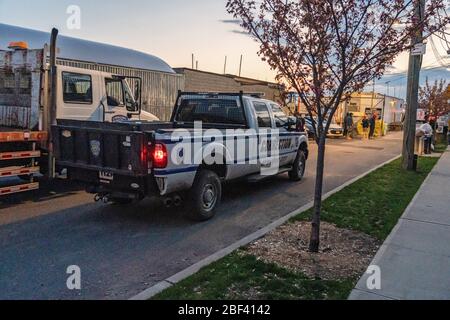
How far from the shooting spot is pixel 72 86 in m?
8.41

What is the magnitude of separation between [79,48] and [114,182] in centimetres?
1134

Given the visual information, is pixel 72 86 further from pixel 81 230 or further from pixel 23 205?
pixel 81 230

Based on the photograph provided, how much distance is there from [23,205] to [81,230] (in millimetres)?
1936

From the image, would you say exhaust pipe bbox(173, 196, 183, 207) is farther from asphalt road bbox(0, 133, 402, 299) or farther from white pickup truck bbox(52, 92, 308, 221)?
asphalt road bbox(0, 133, 402, 299)

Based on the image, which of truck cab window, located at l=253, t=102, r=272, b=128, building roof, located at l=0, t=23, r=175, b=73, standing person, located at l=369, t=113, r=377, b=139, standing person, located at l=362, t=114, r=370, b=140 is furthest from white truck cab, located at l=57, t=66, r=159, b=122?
standing person, located at l=369, t=113, r=377, b=139

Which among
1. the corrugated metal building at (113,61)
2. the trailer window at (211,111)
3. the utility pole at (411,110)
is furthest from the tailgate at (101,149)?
the utility pole at (411,110)

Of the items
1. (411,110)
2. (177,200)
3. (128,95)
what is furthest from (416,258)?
(411,110)

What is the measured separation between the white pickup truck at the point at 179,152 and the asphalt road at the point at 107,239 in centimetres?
46

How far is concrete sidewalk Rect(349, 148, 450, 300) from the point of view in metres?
4.17

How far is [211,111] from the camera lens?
8539 mm

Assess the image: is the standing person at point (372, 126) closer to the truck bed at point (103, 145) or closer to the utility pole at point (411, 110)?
the utility pole at point (411, 110)

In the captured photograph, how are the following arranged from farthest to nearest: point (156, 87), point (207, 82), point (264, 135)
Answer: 1. point (207, 82)
2. point (156, 87)
3. point (264, 135)

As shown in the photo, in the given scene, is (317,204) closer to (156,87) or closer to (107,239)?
(107,239)

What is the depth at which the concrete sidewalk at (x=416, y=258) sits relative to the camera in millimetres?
4172
